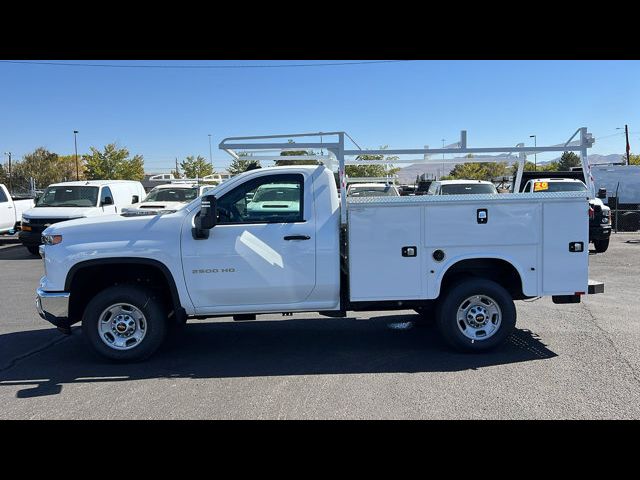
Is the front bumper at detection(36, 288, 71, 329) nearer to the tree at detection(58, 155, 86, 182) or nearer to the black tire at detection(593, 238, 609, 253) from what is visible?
the black tire at detection(593, 238, 609, 253)

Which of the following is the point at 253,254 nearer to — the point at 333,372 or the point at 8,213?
the point at 333,372

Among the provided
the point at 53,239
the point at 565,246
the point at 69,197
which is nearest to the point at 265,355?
the point at 53,239

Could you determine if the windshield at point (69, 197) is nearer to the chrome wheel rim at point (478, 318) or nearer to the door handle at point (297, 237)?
the door handle at point (297, 237)

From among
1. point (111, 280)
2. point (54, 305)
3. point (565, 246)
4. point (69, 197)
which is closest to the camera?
point (54, 305)

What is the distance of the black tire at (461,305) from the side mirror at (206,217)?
256 cm

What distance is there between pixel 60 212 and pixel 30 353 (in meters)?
9.73

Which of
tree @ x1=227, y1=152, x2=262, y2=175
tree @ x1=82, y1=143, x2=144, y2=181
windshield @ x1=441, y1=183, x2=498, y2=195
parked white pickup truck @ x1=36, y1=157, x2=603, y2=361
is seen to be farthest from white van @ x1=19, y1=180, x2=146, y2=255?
tree @ x1=82, y1=143, x2=144, y2=181

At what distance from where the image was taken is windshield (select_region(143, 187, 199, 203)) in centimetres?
1669

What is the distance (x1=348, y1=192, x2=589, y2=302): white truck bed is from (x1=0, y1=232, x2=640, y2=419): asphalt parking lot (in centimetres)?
73

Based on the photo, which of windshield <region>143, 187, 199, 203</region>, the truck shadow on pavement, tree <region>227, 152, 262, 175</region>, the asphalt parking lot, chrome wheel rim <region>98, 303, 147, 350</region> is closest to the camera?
the asphalt parking lot

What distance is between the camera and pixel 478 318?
587 centimetres

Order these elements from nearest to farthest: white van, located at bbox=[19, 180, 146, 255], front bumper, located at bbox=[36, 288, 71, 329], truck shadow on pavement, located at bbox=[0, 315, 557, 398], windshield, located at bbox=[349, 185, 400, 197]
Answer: truck shadow on pavement, located at bbox=[0, 315, 557, 398] → front bumper, located at bbox=[36, 288, 71, 329] → windshield, located at bbox=[349, 185, 400, 197] → white van, located at bbox=[19, 180, 146, 255]

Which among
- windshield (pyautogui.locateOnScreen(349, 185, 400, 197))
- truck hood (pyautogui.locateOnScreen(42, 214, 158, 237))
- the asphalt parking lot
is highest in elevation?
windshield (pyautogui.locateOnScreen(349, 185, 400, 197))

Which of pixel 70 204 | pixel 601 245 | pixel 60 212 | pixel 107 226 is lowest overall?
pixel 601 245
